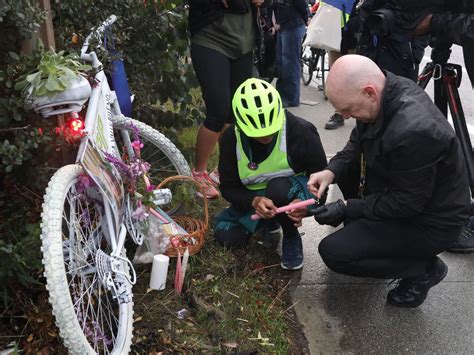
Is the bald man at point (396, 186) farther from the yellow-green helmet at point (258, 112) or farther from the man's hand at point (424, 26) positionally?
the man's hand at point (424, 26)

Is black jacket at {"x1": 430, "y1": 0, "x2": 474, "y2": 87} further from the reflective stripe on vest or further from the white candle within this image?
the white candle

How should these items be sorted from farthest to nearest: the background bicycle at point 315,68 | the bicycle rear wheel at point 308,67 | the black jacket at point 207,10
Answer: the bicycle rear wheel at point 308,67 < the background bicycle at point 315,68 < the black jacket at point 207,10

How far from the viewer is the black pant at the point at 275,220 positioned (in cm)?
301

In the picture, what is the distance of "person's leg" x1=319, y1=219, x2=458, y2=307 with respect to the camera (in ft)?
8.91

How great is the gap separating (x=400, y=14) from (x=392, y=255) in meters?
1.44

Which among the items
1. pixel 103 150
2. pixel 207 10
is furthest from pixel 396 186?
pixel 207 10

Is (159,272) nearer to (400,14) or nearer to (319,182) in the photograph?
(319,182)

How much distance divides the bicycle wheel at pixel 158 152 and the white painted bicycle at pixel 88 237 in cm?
50

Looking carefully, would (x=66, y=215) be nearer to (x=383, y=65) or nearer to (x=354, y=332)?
(x=354, y=332)

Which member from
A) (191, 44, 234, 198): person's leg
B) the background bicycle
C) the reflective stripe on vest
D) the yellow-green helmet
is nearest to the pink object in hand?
the reflective stripe on vest

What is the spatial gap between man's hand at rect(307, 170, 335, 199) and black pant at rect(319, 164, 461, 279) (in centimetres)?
24

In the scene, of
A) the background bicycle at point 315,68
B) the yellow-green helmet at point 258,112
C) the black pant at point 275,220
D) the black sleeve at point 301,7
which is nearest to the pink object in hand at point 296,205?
the black pant at point 275,220

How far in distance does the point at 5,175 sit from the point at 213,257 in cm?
128

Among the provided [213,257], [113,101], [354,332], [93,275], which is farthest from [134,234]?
[354,332]
